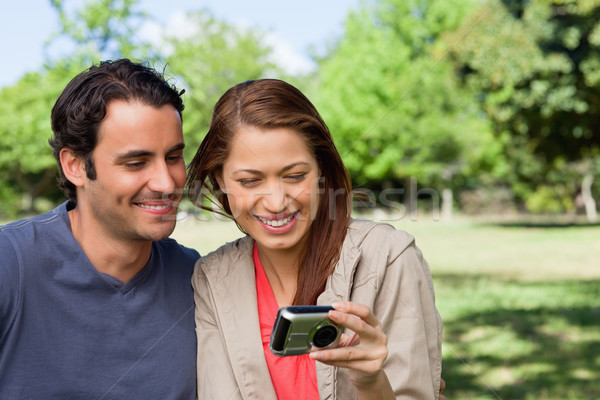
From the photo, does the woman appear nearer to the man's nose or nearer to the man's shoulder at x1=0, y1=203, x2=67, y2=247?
the man's nose

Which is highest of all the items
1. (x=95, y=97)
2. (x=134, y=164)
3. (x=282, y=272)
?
(x=95, y=97)

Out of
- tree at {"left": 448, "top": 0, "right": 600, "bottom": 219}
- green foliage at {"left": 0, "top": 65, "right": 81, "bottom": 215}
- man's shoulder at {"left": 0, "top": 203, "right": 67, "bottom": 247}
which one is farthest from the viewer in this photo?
green foliage at {"left": 0, "top": 65, "right": 81, "bottom": 215}

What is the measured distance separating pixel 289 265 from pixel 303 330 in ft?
2.70

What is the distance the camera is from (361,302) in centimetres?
223

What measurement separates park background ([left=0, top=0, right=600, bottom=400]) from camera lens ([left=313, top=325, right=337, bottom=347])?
103cm

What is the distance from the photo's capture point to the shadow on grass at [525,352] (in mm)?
5215

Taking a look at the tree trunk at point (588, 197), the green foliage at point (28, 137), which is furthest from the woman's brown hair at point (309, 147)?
the tree trunk at point (588, 197)

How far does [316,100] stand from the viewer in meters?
30.8

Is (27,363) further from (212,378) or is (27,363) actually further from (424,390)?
(424,390)

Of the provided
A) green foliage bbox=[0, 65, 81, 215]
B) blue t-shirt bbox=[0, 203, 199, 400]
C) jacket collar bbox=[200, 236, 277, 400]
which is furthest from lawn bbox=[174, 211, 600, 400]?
green foliage bbox=[0, 65, 81, 215]

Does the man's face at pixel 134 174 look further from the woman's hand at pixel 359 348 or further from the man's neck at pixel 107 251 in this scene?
the woman's hand at pixel 359 348

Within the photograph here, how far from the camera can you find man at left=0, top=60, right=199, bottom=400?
2223mm

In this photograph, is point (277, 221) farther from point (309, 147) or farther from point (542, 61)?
point (542, 61)

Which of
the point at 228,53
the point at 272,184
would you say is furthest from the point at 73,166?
the point at 228,53
